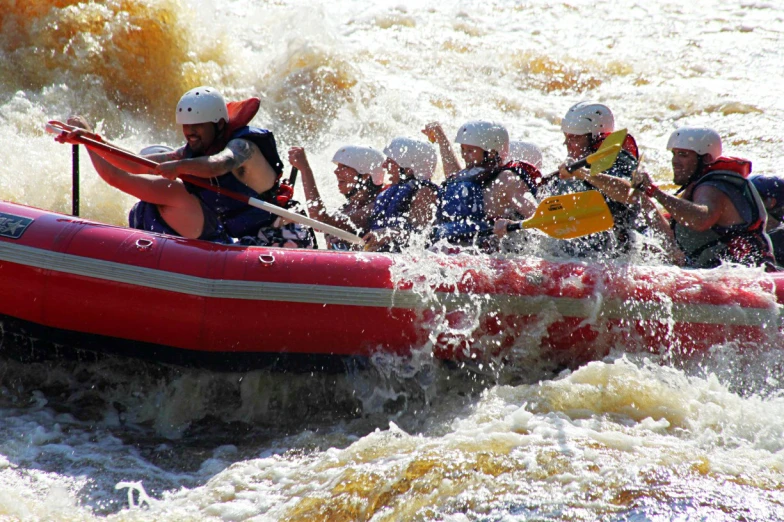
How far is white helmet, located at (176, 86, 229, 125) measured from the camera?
446 cm

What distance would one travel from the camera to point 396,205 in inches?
207

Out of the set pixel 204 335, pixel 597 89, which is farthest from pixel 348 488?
pixel 597 89

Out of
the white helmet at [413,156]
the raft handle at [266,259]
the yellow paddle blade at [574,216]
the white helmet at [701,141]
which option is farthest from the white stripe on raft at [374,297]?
the white helmet at [413,156]

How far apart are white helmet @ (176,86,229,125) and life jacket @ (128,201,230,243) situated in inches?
20.1

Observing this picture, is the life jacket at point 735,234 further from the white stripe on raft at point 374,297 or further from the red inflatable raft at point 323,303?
the white stripe on raft at point 374,297

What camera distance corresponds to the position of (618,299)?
14.1 feet

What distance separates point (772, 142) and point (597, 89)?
9.30 ft

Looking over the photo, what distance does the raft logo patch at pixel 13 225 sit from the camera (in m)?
4.15

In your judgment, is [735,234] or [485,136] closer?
[735,234]

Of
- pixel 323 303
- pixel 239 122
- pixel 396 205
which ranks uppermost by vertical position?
pixel 239 122

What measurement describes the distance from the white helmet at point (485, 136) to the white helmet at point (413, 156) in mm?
382

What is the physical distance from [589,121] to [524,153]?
0.82m

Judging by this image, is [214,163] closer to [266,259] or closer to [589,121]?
[266,259]

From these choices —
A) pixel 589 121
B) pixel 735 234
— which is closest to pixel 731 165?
pixel 735 234
